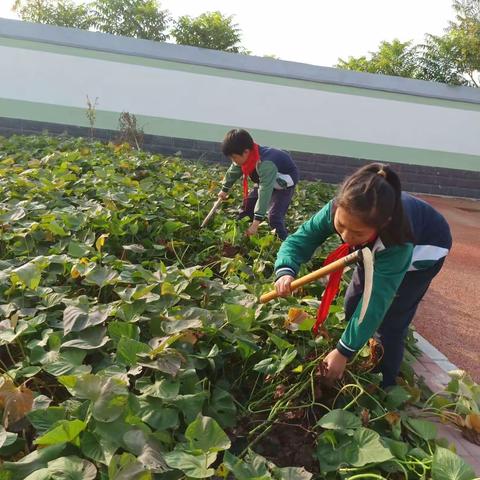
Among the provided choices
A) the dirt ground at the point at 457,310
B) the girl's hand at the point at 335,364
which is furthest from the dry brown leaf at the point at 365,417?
the dirt ground at the point at 457,310

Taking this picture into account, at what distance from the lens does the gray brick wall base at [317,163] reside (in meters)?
8.52

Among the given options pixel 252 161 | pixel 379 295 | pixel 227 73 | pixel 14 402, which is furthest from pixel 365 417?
pixel 227 73

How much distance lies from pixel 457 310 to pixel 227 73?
6520 mm

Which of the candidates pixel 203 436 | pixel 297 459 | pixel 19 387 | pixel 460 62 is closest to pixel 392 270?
pixel 297 459

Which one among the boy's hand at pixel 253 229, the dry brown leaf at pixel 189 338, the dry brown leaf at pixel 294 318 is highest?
the boy's hand at pixel 253 229

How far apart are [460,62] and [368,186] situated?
43.0 ft

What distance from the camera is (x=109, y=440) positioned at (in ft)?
4.15

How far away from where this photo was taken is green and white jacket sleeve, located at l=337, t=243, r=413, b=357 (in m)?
1.60

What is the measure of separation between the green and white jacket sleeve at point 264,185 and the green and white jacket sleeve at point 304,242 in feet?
3.86

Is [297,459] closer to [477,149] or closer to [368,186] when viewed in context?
[368,186]

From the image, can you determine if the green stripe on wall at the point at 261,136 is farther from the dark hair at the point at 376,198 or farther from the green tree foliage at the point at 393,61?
the dark hair at the point at 376,198

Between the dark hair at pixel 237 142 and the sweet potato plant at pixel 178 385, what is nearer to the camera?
the sweet potato plant at pixel 178 385

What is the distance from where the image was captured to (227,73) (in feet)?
29.3

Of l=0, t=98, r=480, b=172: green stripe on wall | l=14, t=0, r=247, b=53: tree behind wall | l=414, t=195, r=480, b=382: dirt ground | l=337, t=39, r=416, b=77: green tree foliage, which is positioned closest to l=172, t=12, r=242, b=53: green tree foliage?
l=14, t=0, r=247, b=53: tree behind wall
